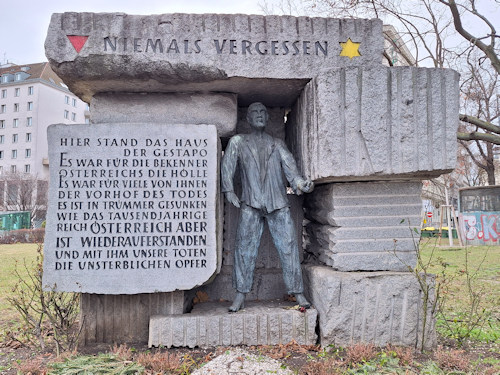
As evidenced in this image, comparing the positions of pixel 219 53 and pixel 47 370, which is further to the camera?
pixel 219 53

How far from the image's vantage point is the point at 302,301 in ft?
11.1

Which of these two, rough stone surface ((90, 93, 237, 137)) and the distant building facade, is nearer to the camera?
rough stone surface ((90, 93, 237, 137))

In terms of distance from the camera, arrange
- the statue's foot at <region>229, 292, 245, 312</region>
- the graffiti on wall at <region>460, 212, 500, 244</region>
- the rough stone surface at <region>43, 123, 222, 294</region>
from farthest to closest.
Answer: the graffiti on wall at <region>460, 212, 500, 244</region>
the statue's foot at <region>229, 292, 245, 312</region>
the rough stone surface at <region>43, 123, 222, 294</region>

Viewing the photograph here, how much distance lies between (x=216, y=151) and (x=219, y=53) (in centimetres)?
80

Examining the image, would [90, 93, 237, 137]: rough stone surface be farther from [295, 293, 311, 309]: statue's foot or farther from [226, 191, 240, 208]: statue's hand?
[295, 293, 311, 309]: statue's foot

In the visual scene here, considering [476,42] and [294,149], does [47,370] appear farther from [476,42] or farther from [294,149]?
[476,42]

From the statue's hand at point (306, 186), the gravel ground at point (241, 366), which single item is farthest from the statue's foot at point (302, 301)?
the statue's hand at point (306, 186)

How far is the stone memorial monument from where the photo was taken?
312 cm

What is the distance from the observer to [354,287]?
311 centimetres

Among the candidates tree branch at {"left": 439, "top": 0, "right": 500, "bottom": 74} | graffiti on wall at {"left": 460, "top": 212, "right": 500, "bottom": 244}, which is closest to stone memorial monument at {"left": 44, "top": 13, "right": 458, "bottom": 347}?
tree branch at {"left": 439, "top": 0, "right": 500, "bottom": 74}

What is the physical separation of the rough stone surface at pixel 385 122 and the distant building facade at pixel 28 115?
33070mm

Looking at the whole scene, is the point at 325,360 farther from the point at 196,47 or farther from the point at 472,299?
the point at 196,47

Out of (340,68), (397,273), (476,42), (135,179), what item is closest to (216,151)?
(135,179)

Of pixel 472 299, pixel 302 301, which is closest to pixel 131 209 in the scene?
pixel 302 301
